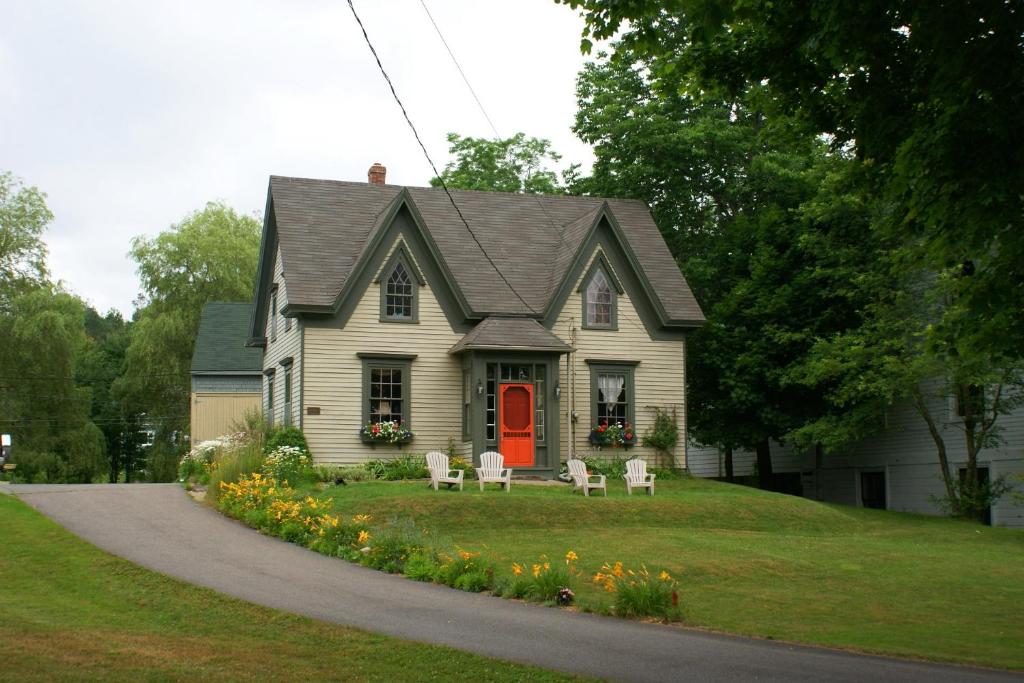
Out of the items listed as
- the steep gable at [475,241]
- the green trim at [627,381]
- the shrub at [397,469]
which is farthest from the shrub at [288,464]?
the green trim at [627,381]

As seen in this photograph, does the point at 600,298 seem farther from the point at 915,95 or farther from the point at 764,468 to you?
the point at 915,95

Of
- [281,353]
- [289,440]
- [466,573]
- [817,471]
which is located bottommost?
[466,573]

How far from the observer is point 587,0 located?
11.5 m

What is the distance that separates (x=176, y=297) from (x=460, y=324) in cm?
3340

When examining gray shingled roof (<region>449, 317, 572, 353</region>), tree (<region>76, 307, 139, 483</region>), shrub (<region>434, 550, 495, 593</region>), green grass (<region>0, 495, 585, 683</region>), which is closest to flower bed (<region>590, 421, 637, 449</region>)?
gray shingled roof (<region>449, 317, 572, 353</region>)

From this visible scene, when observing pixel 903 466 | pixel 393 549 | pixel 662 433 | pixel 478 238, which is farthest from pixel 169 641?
pixel 903 466

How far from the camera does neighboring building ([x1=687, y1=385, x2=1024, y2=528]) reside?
28688 mm

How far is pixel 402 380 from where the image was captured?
2800 cm

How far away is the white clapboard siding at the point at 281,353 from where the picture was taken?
27.7 meters

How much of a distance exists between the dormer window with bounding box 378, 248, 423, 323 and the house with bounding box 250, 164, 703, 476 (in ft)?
0.12

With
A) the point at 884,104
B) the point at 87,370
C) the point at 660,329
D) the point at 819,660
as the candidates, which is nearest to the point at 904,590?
the point at 819,660

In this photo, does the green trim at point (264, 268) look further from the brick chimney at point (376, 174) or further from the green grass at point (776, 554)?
the green grass at point (776, 554)

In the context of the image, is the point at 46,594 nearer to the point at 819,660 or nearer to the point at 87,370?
the point at 819,660

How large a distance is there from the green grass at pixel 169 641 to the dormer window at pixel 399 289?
1306cm
